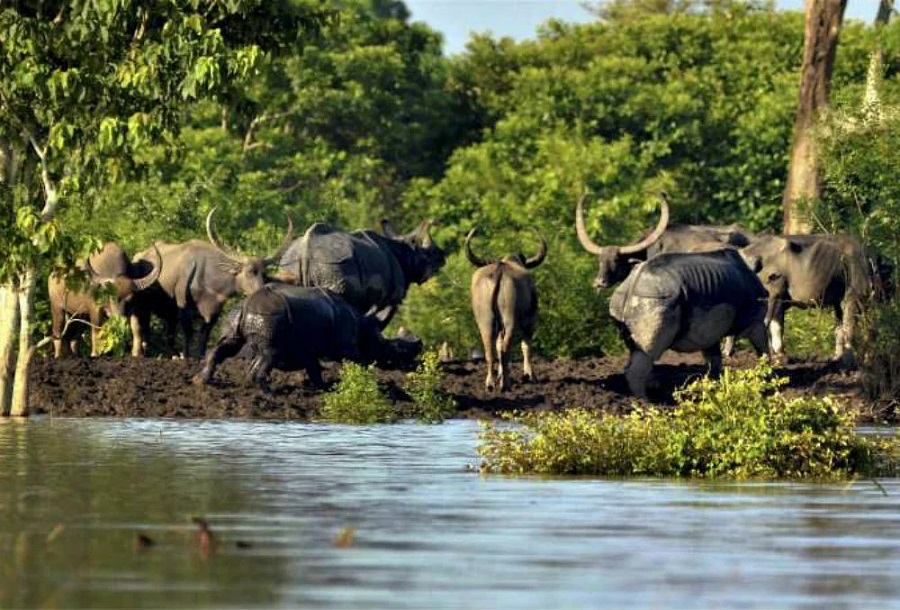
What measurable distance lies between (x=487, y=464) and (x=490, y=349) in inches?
415

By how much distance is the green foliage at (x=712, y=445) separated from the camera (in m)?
16.7

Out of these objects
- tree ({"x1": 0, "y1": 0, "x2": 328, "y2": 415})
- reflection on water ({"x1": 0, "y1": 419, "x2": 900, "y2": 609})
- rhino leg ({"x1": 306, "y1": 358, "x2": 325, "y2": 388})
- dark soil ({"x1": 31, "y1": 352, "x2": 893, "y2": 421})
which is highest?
tree ({"x1": 0, "y1": 0, "x2": 328, "y2": 415})

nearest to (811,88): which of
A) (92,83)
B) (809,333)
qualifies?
(809,333)

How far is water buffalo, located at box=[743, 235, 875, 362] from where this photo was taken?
31109 millimetres

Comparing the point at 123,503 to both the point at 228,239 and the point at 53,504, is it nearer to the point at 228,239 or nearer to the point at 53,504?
the point at 53,504

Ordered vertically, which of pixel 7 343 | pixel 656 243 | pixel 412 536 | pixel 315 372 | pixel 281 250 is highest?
pixel 656 243

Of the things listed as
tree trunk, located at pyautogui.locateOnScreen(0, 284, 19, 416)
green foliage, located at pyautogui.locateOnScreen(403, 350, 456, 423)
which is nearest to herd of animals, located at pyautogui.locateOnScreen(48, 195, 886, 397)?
tree trunk, located at pyautogui.locateOnScreen(0, 284, 19, 416)

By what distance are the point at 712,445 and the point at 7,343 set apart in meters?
10.4

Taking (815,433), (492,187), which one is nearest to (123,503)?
(815,433)

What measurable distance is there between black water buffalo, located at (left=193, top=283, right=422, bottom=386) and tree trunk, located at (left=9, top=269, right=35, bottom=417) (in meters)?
2.48

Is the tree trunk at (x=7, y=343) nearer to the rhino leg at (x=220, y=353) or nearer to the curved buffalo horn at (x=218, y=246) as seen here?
the rhino leg at (x=220, y=353)

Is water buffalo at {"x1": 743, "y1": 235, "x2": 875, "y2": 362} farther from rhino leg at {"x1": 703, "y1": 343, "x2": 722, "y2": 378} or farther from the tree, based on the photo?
the tree

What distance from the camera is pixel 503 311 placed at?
2789 centimetres

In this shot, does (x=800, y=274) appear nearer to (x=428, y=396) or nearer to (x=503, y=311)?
(x=503, y=311)
